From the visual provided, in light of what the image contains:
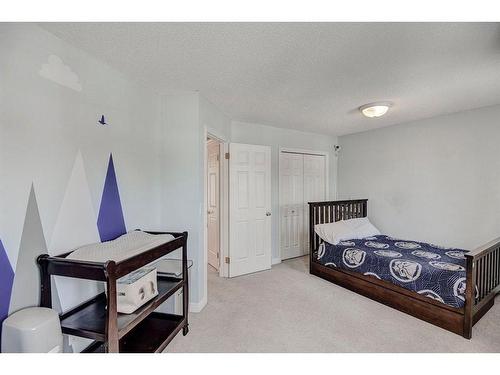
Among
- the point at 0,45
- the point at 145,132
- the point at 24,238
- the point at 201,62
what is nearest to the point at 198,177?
the point at 145,132

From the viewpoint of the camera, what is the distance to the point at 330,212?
156 inches

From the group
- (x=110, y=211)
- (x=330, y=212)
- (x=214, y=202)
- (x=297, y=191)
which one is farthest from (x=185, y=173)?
(x=330, y=212)

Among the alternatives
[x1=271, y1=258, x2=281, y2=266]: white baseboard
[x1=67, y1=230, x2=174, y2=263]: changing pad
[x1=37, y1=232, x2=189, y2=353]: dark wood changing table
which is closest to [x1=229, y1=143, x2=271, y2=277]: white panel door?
[x1=271, y1=258, x2=281, y2=266]: white baseboard

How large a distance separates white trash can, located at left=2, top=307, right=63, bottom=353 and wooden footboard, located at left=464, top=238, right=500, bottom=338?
Answer: 9.82 feet

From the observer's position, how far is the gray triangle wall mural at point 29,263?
132 cm

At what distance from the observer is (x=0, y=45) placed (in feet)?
4.14

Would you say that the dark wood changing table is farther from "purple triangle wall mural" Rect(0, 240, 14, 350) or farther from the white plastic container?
"purple triangle wall mural" Rect(0, 240, 14, 350)

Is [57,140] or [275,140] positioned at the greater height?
[275,140]

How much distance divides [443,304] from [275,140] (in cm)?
293

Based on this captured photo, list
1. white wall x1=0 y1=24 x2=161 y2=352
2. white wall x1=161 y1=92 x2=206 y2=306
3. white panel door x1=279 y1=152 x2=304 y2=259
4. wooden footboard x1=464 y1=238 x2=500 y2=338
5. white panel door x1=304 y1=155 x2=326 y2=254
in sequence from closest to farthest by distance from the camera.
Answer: white wall x1=0 y1=24 x2=161 y2=352 < wooden footboard x1=464 y1=238 x2=500 y2=338 < white wall x1=161 y1=92 x2=206 y2=306 < white panel door x1=279 y1=152 x2=304 y2=259 < white panel door x1=304 y1=155 x2=326 y2=254

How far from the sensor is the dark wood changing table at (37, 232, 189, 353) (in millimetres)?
1340

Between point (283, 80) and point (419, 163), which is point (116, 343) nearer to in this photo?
point (283, 80)

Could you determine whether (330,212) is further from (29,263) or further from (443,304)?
(29,263)
